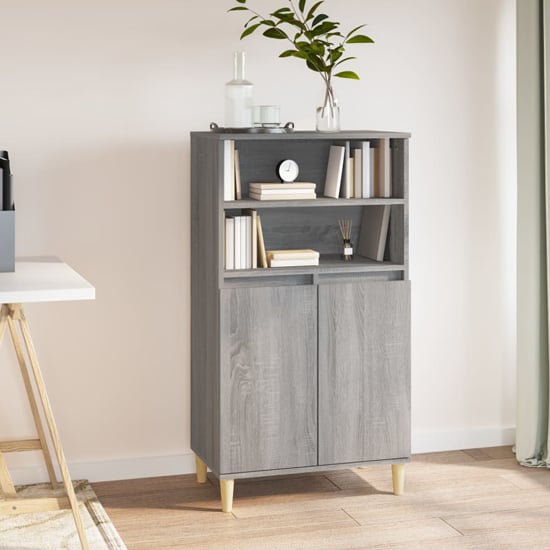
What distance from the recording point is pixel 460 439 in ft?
14.1

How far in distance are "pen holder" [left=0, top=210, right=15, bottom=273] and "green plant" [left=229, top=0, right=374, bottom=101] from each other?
44.4 inches

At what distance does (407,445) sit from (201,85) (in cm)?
154

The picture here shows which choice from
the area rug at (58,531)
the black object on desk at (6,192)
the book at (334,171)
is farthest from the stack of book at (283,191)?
the area rug at (58,531)

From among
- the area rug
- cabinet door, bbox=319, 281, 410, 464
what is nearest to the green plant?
cabinet door, bbox=319, 281, 410, 464

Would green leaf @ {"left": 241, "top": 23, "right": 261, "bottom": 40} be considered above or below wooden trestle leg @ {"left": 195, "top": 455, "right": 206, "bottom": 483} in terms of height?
above

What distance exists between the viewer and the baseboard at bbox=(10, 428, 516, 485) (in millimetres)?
3777

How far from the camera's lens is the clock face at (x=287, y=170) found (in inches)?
141

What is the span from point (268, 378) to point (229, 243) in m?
0.49

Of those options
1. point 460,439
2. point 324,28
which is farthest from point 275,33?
point 460,439

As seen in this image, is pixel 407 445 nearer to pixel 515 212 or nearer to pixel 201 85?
pixel 515 212

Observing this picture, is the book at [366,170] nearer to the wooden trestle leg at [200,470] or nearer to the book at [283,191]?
the book at [283,191]

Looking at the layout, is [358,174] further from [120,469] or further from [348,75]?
[120,469]

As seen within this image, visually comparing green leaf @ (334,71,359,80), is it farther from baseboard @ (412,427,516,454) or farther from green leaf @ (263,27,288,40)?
baseboard @ (412,427,516,454)

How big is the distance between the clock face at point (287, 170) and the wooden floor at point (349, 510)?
1154 millimetres
